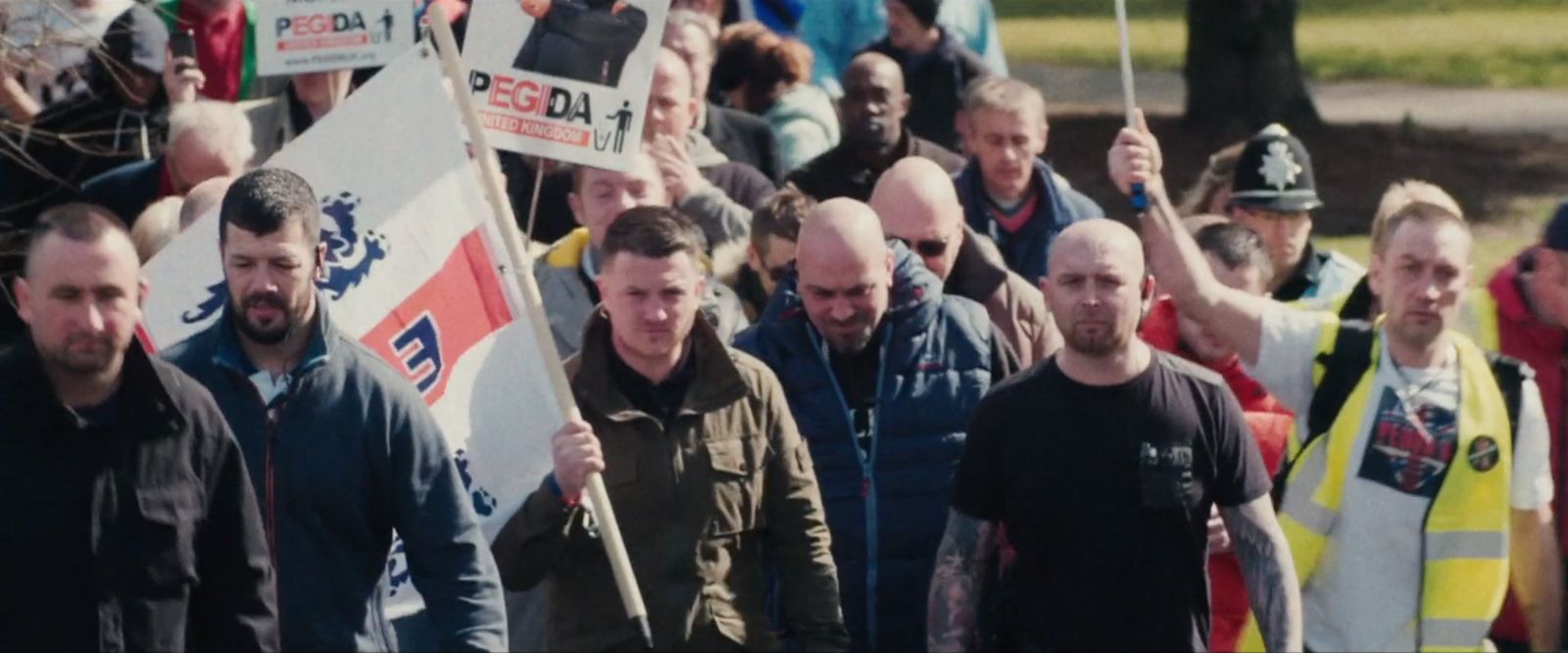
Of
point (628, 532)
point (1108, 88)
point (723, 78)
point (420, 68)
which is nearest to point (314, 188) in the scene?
point (420, 68)

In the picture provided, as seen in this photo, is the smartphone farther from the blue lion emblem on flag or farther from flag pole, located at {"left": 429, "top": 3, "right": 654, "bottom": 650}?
flag pole, located at {"left": 429, "top": 3, "right": 654, "bottom": 650}

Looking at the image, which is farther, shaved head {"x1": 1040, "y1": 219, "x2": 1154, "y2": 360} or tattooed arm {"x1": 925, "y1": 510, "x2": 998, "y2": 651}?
tattooed arm {"x1": 925, "y1": 510, "x2": 998, "y2": 651}

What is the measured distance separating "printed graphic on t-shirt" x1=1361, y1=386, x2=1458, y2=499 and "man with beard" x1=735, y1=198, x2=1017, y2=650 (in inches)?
42.9

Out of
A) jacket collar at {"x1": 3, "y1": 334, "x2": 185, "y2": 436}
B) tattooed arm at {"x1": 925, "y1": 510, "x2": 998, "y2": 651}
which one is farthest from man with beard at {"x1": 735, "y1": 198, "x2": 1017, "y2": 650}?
jacket collar at {"x1": 3, "y1": 334, "x2": 185, "y2": 436}

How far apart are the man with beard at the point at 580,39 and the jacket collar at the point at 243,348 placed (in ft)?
8.01

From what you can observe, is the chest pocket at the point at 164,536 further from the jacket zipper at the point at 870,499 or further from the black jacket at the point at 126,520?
the jacket zipper at the point at 870,499

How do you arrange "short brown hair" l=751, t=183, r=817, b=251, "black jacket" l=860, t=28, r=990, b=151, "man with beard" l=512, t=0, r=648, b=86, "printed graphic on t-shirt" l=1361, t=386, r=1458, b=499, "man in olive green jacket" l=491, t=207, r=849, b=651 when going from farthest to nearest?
"black jacket" l=860, t=28, r=990, b=151 → "short brown hair" l=751, t=183, r=817, b=251 → "man with beard" l=512, t=0, r=648, b=86 → "printed graphic on t-shirt" l=1361, t=386, r=1458, b=499 → "man in olive green jacket" l=491, t=207, r=849, b=651

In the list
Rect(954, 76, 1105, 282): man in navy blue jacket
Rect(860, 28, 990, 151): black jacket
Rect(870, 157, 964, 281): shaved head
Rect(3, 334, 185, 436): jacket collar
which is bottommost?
Rect(3, 334, 185, 436): jacket collar

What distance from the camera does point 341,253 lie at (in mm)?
8500

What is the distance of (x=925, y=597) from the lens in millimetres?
8711

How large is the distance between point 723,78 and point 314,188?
5.13 metres

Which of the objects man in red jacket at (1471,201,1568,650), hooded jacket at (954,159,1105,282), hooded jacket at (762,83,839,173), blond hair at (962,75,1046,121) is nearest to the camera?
man in red jacket at (1471,201,1568,650)

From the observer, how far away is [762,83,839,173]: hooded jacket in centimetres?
1309

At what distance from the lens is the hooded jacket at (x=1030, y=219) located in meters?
11.0
